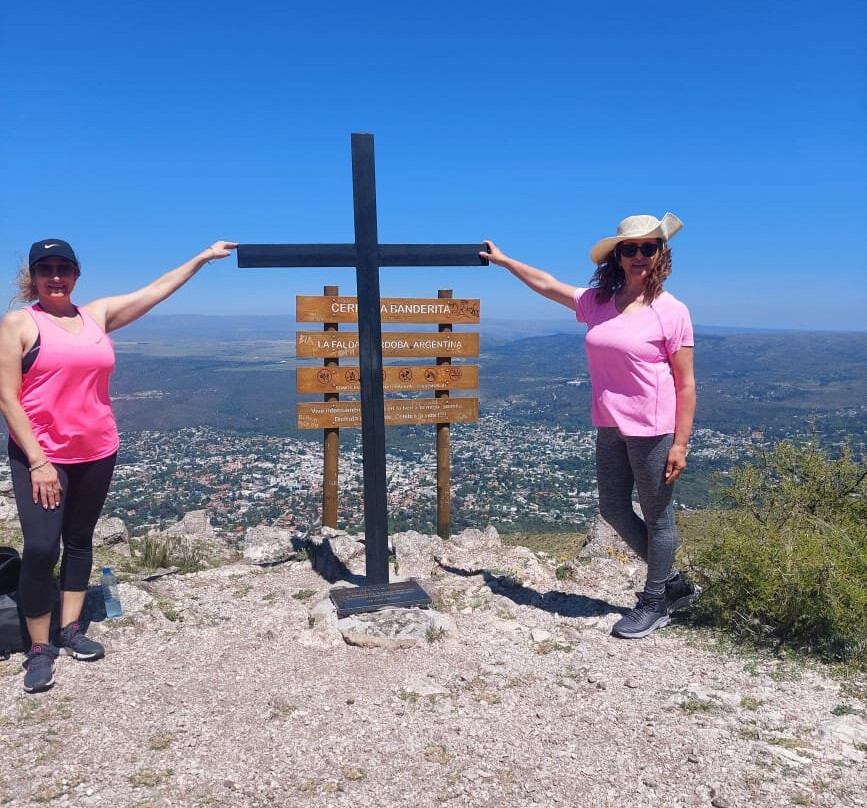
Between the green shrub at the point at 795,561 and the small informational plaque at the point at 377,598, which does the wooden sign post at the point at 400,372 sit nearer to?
the small informational plaque at the point at 377,598

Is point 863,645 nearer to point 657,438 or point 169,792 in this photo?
point 657,438

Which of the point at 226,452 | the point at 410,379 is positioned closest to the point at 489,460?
the point at 226,452

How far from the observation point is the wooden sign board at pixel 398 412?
713 centimetres

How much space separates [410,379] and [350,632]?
128 inches

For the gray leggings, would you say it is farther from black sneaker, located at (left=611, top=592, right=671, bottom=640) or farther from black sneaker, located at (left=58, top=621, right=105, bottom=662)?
black sneaker, located at (left=58, top=621, right=105, bottom=662)

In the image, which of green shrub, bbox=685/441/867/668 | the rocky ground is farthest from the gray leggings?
the rocky ground

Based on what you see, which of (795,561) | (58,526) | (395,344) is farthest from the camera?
(395,344)

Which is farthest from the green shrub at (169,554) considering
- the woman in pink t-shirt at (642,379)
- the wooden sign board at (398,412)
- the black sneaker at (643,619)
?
the woman in pink t-shirt at (642,379)

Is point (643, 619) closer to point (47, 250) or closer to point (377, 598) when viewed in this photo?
point (377, 598)

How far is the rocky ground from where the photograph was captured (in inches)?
123

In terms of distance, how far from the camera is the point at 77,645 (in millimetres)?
4449

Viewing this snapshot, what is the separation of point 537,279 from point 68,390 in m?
3.18

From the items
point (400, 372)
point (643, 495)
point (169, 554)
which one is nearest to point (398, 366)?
point (400, 372)

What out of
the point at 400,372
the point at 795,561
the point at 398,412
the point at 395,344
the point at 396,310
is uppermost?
the point at 396,310
